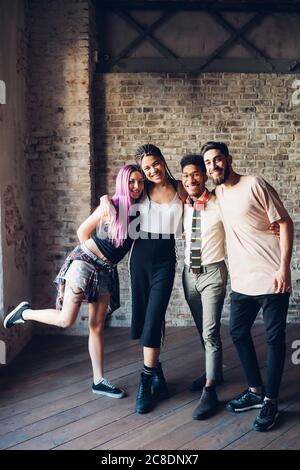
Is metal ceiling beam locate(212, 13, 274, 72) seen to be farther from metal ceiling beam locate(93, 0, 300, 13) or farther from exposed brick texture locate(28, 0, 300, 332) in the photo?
exposed brick texture locate(28, 0, 300, 332)

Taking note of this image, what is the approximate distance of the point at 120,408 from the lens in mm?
3434

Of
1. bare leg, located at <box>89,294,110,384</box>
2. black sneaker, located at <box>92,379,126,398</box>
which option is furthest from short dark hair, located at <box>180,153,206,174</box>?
black sneaker, located at <box>92,379,126,398</box>

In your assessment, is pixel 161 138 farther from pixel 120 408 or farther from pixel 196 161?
pixel 120 408

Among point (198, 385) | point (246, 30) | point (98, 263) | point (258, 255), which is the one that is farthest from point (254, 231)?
point (246, 30)

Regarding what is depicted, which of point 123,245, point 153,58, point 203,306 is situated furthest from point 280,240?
point 153,58

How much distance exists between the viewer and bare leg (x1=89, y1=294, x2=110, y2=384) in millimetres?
3584

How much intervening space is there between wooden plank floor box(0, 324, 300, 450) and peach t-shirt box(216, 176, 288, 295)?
872mm

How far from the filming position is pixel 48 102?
5.25 m

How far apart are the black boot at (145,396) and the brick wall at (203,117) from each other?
2840 mm

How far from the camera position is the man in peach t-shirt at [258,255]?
3.00 m

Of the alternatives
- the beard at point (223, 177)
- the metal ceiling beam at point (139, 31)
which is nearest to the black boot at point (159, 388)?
the beard at point (223, 177)

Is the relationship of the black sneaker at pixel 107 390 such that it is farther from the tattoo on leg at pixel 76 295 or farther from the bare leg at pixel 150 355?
the tattoo on leg at pixel 76 295
